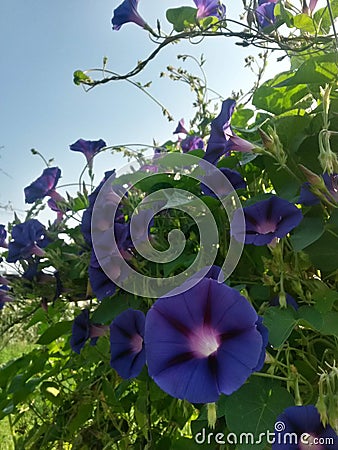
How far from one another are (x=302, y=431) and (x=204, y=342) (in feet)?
0.40

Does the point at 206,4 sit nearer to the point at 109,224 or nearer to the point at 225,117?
the point at 225,117

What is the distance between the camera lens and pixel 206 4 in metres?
1.00

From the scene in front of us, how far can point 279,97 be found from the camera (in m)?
0.88

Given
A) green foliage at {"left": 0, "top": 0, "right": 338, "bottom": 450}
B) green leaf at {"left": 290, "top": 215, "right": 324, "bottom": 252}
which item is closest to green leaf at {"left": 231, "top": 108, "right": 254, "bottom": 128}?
green foliage at {"left": 0, "top": 0, "right": 338, "bottom": 450}

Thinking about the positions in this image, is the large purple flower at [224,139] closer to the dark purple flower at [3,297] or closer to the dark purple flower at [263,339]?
the dark purple flower at [263,339]

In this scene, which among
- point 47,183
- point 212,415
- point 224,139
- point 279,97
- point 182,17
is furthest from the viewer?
point 47,183

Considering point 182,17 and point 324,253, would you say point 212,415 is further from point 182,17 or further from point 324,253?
point 182,17

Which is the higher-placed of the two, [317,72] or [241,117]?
[241,117]

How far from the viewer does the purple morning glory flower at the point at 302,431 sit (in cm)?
56

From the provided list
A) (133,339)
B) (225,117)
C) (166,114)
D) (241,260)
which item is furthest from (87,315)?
(166,114)

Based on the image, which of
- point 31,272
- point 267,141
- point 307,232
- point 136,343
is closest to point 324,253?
point 307,232

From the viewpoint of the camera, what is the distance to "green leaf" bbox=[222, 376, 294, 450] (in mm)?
604

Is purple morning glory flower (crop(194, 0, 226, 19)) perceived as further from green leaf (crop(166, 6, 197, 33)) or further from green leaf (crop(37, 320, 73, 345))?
green leaf (crop(37, 320, 73, 345))

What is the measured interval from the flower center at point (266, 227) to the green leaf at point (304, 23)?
1.09 feet
